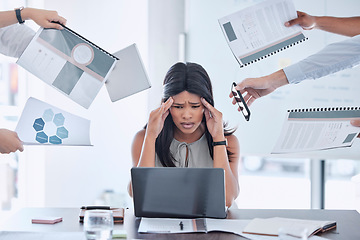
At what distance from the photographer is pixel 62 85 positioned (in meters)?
1.98

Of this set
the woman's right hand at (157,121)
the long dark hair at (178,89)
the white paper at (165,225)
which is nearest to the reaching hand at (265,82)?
the long dark hair at (178,89)

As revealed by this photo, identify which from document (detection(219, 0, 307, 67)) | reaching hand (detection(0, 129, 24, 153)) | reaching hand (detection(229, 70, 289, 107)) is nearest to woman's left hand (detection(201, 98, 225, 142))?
reaching hand (detection(229, 70, 289, 107))

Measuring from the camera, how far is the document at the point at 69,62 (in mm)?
1929

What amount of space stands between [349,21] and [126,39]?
158cm

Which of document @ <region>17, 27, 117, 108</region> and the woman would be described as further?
the woman

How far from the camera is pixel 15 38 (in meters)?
2.07

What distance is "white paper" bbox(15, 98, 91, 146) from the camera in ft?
6.45

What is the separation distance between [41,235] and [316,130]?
3.68 ft

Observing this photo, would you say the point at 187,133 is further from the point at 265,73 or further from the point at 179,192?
the point at 265,73

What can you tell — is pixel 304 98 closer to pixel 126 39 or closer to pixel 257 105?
pixel 257 105

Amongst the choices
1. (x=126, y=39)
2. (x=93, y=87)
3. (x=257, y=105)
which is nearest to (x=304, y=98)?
(x=257, y=105)

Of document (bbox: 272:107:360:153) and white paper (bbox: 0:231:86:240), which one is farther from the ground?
document (bbox: 272:107:360:153)

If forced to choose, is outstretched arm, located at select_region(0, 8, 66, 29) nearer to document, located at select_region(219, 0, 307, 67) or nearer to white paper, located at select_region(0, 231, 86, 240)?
document, located at select_region(219, 0, 307, 67)

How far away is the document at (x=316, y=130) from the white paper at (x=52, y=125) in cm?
82
